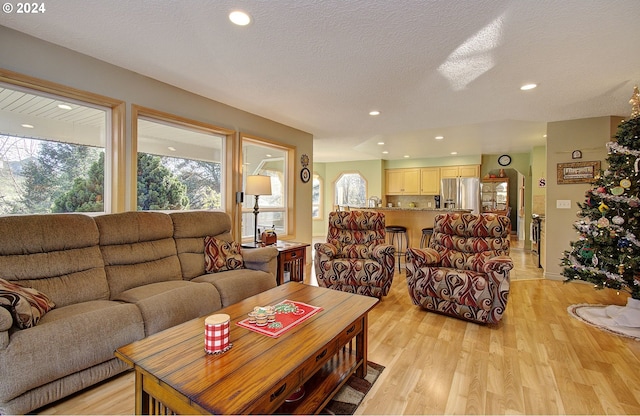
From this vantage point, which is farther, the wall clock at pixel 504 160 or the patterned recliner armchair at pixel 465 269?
the wall clock at pixel 504 160

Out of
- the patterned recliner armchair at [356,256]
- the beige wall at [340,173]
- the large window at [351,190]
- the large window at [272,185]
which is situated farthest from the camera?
the large window at [351,190]

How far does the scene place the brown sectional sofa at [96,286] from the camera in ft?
4.94

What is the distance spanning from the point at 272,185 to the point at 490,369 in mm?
3800

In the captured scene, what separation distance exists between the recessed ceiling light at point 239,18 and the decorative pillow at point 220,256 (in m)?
1.98

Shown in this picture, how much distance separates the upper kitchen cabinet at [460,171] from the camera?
7675 millimetres

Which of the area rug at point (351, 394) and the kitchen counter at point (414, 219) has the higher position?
the kitchen counter at point (414, 219)

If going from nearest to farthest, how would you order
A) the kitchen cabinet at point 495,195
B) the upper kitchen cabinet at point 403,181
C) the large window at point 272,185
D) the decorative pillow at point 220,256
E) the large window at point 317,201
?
the decorative pillow at point 220,256 < the large window at point 272,185 < the kitchen cabinet at point 495,195 < the upper kitchen cabinet at point 403,181 < the large window at point 317,201

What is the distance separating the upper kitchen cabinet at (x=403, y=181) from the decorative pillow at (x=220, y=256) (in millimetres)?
6422

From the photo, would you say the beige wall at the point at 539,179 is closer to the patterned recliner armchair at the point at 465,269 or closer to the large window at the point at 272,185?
the patterned recliner armchair at the point at 465,269

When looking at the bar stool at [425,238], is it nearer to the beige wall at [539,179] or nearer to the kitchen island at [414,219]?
the kitchen island at [414,219]

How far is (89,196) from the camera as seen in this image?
8.69 ft

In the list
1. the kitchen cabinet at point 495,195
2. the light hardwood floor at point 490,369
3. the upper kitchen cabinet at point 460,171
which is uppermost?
the upper kitchen cabinet at point 460,171

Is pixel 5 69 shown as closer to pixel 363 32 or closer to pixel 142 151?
pixel 142 151

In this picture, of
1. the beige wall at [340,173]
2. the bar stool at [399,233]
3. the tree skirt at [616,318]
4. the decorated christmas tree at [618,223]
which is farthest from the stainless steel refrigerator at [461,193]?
the tree skirt at [616,318]
